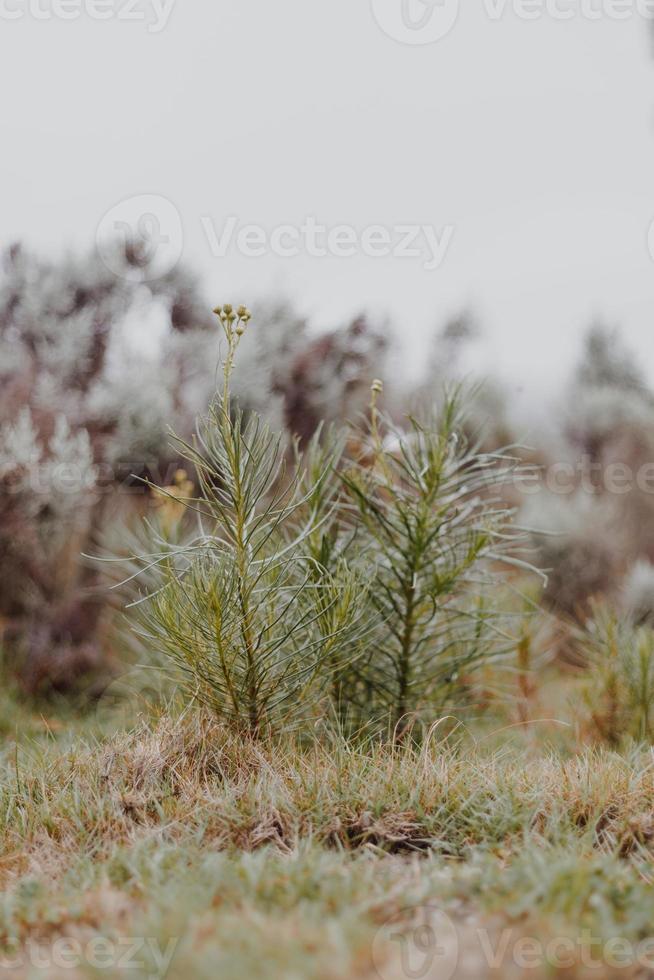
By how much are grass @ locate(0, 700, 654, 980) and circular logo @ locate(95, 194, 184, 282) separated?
4065 mm

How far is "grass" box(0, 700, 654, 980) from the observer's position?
152cm

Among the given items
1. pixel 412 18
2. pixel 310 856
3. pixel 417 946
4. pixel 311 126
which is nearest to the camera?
pixel 417 946

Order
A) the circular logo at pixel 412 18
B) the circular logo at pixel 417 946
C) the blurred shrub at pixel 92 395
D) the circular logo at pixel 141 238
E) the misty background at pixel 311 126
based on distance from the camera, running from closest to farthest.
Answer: the circular logo at pixel 417 946 → the circular logo at pixel 412 18 → the blurred shrub at pixel 92 395 → the circular logo at pixel 141 238 → the misty background at pixel 311 126

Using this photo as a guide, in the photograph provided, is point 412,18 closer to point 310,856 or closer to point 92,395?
point 92,395

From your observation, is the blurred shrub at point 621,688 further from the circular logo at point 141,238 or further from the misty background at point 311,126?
the circular logo at point 141,238

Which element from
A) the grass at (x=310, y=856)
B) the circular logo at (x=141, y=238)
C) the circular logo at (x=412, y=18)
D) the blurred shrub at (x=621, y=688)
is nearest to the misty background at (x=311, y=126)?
the circular logo at (x=141, y=238)

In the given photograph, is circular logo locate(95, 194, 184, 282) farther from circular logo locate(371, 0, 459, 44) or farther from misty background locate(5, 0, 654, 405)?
circular logo locate(371, 0, 459, 44)

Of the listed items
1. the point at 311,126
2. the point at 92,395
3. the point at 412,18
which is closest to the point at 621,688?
the point at 412,18

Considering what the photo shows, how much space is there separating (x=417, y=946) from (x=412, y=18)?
14.3 feet

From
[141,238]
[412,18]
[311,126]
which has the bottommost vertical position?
[141,238]

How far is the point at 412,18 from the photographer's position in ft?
14.0

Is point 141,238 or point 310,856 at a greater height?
point 141,238

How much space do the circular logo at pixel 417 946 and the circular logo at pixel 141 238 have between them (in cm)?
491

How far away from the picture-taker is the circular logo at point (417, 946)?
56.3 inches
